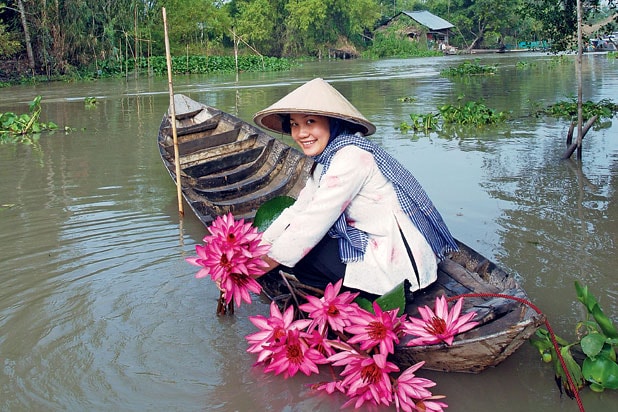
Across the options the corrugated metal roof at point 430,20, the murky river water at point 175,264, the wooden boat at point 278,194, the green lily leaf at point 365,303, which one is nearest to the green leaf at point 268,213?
the wooden boat at point 278,194

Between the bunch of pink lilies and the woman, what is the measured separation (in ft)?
0.49

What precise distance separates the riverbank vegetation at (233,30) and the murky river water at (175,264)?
7.01 feet

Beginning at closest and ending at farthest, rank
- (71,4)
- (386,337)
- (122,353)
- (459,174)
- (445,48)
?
(386,337), (122,353), (459,174), (71,4), (445,48)

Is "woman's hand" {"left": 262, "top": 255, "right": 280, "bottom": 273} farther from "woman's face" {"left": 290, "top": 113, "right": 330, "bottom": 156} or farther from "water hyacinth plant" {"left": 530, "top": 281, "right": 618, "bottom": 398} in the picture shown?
"water hyacinth plant" {"left": 530, "top": 281, "right": 618, "bottom": 398}

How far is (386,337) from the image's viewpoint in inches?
86.5

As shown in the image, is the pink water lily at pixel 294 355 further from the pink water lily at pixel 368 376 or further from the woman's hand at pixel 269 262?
the woman's hand at pixel 269 262

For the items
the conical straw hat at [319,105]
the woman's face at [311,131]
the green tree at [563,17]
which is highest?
the green tree at [563,17]

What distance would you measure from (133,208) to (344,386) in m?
3.32

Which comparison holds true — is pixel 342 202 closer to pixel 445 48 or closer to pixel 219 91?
pixel 219 91

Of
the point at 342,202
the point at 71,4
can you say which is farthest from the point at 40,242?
the point at 71,4

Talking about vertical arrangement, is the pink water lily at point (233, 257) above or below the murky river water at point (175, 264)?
above

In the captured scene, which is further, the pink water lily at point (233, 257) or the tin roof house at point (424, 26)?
the tin roof house at point (424, 26)

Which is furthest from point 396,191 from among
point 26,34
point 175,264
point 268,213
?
point 26,34

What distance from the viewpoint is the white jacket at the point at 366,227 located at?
7.88 ft
